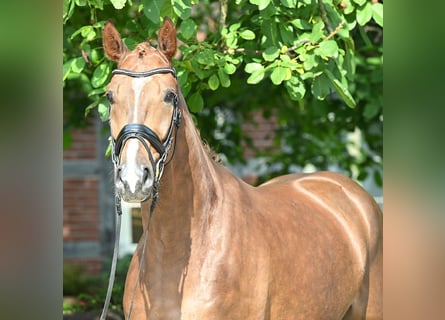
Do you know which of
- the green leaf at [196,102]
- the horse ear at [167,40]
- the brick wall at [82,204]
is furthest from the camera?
the brick wall at [82,204]

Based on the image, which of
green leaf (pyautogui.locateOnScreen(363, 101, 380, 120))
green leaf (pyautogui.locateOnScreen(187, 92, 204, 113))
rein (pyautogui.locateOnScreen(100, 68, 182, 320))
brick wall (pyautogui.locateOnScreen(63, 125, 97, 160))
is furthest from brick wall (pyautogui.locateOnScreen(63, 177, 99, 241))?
rein (pyautogui.locateOnScreen(100, 68, 182, 320))

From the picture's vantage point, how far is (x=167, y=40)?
2961mm

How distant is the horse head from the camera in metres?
2.53

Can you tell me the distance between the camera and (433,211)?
5.51ft

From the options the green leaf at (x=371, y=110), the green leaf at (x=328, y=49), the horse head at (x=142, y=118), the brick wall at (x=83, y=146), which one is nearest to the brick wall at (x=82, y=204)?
the brick wall at (x=83, y=146)

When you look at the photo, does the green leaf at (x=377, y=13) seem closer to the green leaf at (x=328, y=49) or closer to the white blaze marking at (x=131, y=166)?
the green leaf at (x=328, y=49)

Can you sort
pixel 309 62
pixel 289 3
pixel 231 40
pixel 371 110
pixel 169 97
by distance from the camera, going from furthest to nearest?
1. pixel 371 110
2. pixel 231 40
3. pixel 309 62
4. pixel 289 3
5. pixel 169 97

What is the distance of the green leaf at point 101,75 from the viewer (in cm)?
379

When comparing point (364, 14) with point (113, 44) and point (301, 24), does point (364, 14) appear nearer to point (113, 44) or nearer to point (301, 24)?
point (301, 24)

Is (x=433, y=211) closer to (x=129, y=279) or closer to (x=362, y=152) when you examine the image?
(x=129, y=279)

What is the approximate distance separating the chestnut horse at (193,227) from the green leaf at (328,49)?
0.74 meters

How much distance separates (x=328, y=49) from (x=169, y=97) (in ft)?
4.02

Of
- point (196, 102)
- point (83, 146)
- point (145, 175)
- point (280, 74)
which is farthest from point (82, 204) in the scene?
point (145, 175)

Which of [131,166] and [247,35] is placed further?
[247,35]
